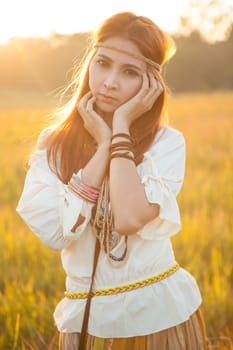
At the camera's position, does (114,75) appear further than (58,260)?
No

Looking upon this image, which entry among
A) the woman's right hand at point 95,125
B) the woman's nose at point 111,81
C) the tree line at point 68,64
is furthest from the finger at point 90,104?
the tree line at point 68,64

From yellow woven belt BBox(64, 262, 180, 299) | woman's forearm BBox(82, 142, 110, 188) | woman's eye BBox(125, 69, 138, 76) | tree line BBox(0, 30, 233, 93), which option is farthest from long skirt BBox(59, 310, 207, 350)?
tree line BBox(0, 30, 233, 93)

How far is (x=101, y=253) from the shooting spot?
167 centimetres

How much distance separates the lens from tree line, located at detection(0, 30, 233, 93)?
35281 millimetres

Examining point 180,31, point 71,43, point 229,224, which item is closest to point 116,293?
point 229,224

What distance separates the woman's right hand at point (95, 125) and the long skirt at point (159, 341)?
65 centimetres

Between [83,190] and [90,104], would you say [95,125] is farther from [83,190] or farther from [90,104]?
[83,190]

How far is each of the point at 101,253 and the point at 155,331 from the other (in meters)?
0.30

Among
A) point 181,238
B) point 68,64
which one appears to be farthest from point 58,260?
point 68,64

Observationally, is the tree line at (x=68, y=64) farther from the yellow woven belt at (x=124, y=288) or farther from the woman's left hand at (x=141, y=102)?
the yellow woven belt at (x=124, y=288)

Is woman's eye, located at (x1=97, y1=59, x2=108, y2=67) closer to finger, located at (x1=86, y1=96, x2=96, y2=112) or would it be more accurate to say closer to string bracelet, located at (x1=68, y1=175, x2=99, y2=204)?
finger, located at (x1=86, y1=96, x2=96, y2=112)

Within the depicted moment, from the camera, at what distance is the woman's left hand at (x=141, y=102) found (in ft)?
5.63

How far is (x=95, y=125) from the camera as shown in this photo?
1.74 metres

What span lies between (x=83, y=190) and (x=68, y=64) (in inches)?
1357
